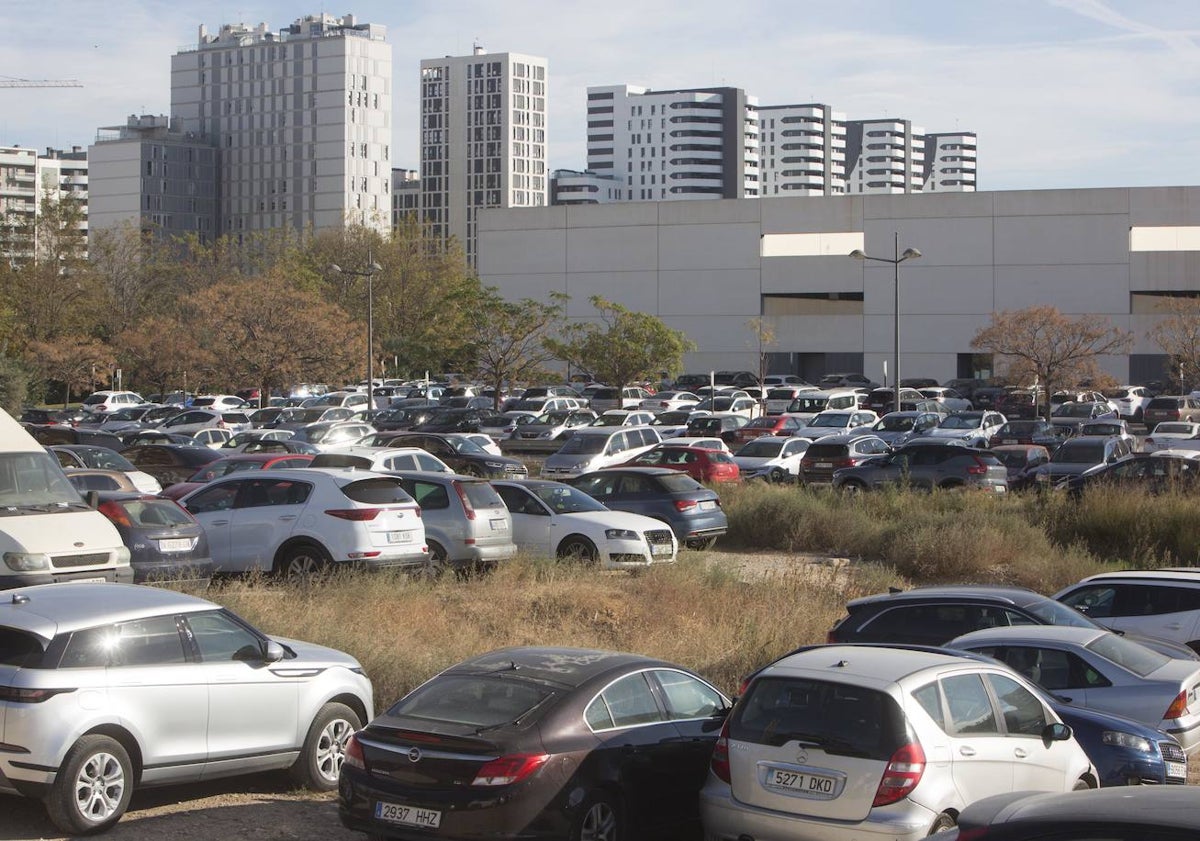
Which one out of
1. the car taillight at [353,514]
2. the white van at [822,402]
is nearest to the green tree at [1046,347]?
the white van at [822,402]

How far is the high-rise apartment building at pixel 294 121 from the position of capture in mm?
181000

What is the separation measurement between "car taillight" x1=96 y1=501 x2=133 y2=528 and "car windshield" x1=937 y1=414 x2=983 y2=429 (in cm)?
3039

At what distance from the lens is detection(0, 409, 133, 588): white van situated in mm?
13539

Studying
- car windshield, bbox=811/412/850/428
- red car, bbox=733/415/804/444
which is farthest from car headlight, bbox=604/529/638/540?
car windshield, bbox=811/412/850/428

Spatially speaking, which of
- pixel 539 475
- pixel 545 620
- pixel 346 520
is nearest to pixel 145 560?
pixel 346 520

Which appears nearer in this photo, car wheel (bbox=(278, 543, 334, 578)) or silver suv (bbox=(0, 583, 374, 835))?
silver suv (bbox=(0, 583, 374, 835))

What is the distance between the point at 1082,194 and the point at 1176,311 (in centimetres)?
1984

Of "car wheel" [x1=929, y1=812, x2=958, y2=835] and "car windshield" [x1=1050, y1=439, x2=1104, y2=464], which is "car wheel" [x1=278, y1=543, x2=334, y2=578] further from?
"car windshield" [x1=1050, y1=439, x2=1104, y2=464]

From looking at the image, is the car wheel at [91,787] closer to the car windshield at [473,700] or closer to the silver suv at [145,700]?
the silver suv at [145,700]

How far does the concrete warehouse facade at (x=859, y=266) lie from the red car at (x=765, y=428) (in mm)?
34236

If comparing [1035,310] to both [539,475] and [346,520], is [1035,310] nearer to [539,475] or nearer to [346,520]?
[539,475]

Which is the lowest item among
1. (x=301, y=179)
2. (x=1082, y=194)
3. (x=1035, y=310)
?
(x=1035, y=310)

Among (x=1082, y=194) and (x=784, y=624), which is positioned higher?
(x=1082, y=194)

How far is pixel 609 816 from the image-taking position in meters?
8.00
